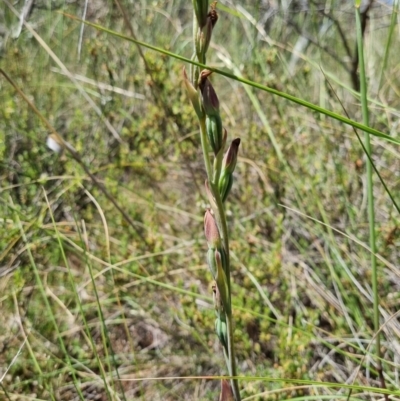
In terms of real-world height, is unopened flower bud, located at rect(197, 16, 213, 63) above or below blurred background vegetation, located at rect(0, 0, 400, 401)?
above

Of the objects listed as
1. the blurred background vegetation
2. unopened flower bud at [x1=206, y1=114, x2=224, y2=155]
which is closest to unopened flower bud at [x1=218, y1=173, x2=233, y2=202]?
unopened flower bud at [x1=206, y1=114, x2=224, y2=155]

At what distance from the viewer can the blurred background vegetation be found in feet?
3.73

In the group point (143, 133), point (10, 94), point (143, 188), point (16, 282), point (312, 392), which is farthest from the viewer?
point (10, 94)

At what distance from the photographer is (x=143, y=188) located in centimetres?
192

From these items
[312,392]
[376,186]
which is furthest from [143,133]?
[312,392]

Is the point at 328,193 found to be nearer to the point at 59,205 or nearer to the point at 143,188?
the point at 143,188

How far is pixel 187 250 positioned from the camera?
154 cm

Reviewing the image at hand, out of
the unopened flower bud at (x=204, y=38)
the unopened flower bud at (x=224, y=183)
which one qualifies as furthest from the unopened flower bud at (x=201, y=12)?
the unopened flower bud at (x=224, y=183)

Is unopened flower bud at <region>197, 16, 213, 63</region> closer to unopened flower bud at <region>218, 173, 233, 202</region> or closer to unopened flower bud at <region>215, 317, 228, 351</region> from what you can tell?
unopened flower bud at <region>218, 173, 233, 202</region>

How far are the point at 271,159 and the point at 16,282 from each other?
2.64 feet

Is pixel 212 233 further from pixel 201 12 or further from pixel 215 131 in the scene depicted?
pixel 201 12

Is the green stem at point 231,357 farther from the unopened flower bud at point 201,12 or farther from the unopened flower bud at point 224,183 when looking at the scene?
the unopened flower bud at point 201,12

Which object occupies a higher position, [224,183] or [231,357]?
[224,183]

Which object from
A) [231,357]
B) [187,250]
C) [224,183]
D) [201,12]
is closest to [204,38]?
[201,12]
